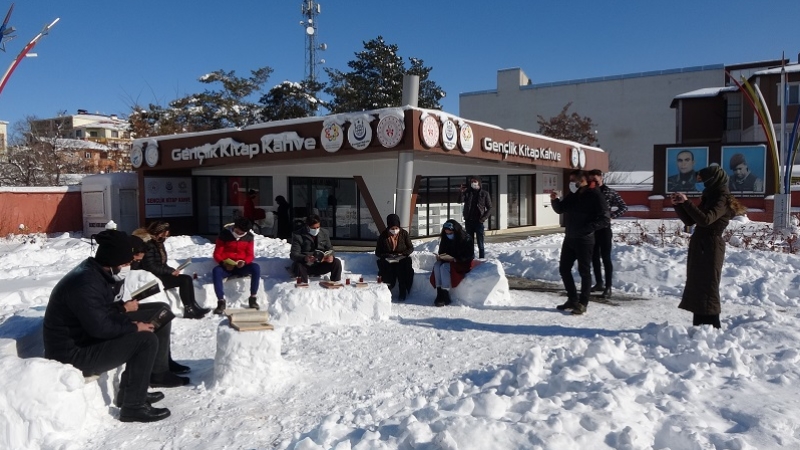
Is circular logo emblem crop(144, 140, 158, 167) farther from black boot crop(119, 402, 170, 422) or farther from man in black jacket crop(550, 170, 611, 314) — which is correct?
black boot crop(119, 402, 170, 422)

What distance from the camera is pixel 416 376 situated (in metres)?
4.93

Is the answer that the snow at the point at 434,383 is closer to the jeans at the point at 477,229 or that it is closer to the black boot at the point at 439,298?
the black boot at the point at 439,298

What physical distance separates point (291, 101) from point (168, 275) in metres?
32.0

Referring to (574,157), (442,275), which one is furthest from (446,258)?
(574,157)

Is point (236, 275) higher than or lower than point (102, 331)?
lower

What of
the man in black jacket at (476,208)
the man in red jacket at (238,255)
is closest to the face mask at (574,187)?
the man in black jacket at (476,208)

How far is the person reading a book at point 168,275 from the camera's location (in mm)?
7184

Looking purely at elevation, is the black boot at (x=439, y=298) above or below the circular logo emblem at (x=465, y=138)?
below

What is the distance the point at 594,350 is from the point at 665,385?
705 millimetres

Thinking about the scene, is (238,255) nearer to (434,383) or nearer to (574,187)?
(434,383)

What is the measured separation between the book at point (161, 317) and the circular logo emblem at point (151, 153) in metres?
15.7

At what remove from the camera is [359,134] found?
13.7m

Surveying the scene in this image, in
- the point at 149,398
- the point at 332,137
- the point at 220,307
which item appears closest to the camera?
the point at 149,398

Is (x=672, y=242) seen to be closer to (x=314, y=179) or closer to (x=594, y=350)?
(x=594, y=350)
